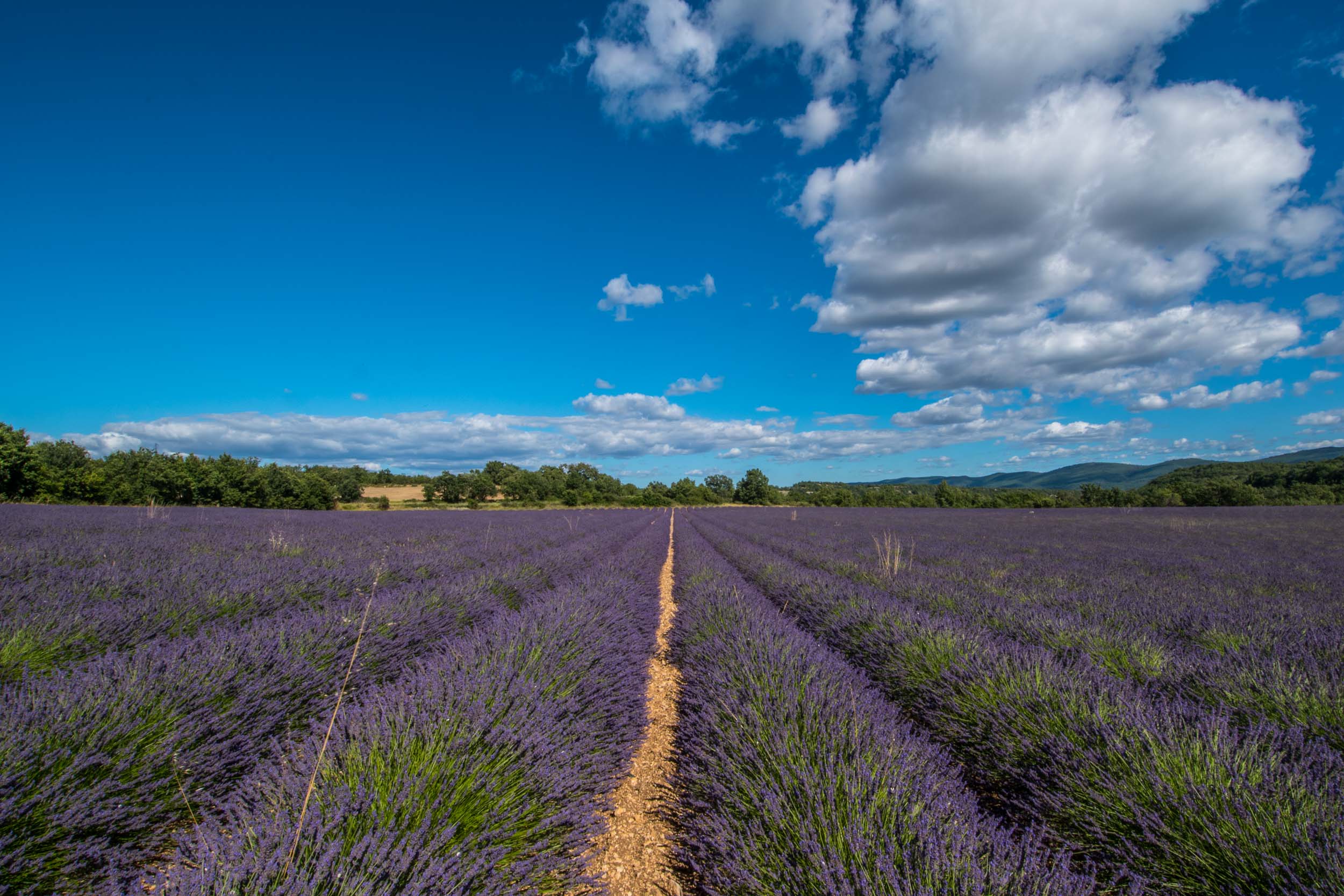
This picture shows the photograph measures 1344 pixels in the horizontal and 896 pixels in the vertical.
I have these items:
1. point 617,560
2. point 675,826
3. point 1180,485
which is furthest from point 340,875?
point 1180,485

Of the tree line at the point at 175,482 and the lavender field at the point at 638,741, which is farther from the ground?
the tree line at the point at 175,482

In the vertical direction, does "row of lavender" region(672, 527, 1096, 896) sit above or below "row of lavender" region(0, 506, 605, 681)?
below

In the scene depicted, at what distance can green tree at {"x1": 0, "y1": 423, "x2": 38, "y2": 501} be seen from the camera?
26.4 metres

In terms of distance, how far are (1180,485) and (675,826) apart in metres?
67.2

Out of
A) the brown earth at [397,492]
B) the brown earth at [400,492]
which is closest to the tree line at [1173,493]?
the brown earth at [400,492]

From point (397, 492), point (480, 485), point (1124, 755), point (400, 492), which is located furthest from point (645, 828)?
point (397, 492)

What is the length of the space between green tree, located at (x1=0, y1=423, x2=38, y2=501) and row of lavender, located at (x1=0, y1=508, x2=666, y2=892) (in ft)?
112

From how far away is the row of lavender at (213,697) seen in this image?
64.4 inches

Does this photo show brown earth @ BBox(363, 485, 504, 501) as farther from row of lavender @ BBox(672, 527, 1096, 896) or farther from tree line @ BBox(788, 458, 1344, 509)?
row of lavender @ BBox(672, 527, 1096, 896)

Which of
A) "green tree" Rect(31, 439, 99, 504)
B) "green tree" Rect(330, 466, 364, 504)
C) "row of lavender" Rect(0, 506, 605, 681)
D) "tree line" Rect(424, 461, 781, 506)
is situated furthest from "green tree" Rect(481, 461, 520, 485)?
"row of lavender" Rect(0, 506, 605, 681)

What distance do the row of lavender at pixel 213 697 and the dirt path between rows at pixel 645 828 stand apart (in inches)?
9.8

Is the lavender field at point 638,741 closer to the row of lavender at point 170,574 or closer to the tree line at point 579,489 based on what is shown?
the row of lavender at point 170,574

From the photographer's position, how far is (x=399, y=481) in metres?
70.3

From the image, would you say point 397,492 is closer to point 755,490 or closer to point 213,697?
point 755,490
